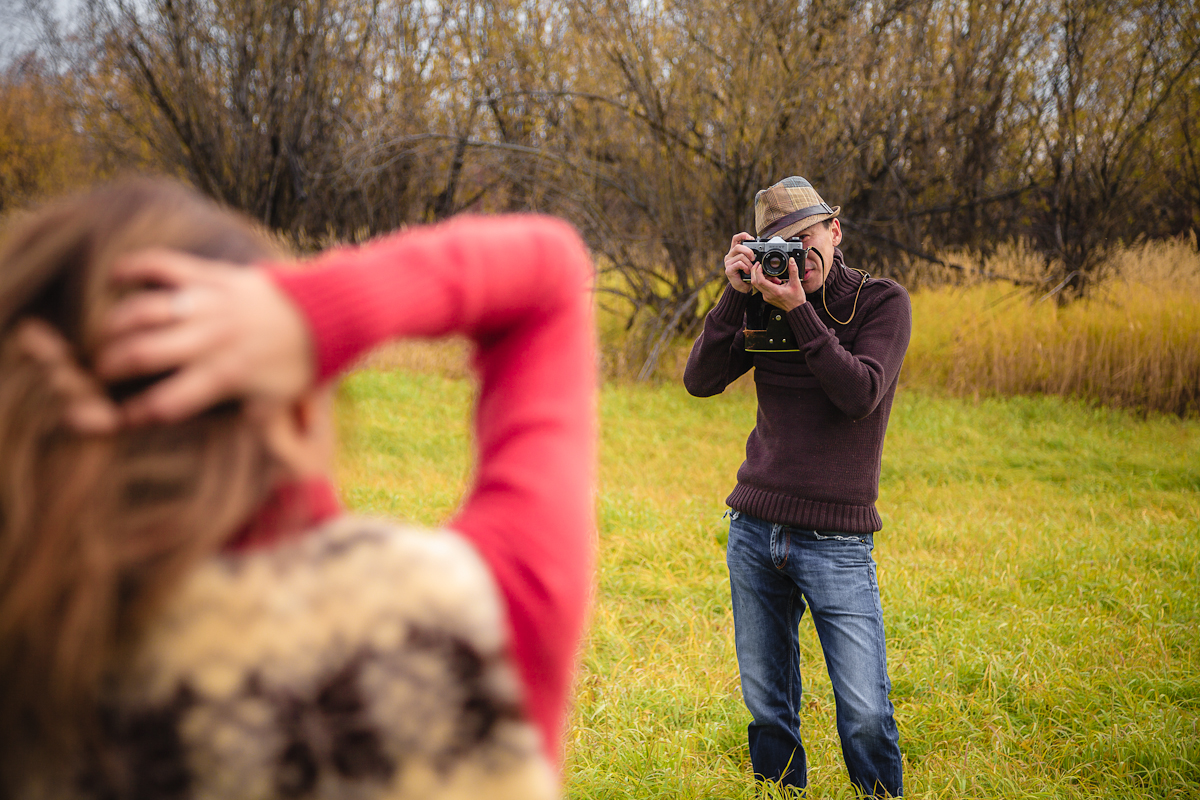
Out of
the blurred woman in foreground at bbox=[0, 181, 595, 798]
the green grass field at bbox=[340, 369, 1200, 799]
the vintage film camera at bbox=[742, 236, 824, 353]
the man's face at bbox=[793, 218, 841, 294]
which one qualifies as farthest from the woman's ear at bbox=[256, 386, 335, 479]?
the man's face at bbox=[793, 218, 841, 294]

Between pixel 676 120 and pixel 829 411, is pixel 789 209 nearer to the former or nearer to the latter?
pixel 829 411

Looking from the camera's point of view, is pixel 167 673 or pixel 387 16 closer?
pixel 167 673

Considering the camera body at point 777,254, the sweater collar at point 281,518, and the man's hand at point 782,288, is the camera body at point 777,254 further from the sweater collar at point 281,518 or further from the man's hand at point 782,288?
the sweater collar at point 281,518

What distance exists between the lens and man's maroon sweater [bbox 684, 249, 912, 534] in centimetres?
222

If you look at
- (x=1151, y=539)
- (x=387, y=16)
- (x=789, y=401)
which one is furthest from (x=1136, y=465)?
(x=387, y=16)

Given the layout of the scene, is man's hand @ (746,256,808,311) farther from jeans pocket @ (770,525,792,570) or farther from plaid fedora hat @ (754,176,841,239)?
jeans pocket @ (770,525,792,570)

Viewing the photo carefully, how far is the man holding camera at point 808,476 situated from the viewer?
219 cm

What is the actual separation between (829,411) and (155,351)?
204 centimetres

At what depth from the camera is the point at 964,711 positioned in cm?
311

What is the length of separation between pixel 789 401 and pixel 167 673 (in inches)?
80.2

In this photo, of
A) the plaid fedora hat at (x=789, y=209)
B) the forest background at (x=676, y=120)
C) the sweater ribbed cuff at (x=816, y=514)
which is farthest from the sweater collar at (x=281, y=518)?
the forest background at (x=676, y=120)

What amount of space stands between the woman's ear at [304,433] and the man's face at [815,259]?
201cm

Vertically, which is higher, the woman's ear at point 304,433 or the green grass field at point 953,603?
the woman's ear at point 304,433

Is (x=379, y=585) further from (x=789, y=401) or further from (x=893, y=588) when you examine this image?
(x=893, y=588)
